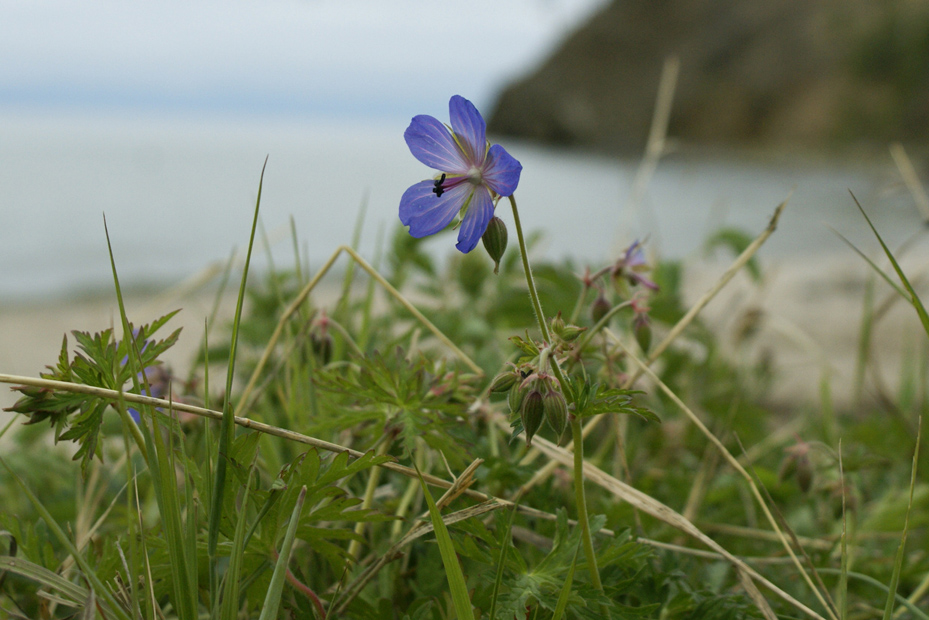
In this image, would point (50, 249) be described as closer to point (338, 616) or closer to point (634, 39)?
point (338, 616)

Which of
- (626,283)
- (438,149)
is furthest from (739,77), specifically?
(438,149)

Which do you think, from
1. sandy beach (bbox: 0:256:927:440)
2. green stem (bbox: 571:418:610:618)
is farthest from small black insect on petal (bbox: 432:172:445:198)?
sandy beach (bbox: 0:256:927:440)

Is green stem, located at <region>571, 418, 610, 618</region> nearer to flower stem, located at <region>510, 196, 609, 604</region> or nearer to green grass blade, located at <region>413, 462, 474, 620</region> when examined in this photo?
flower stem, located at <region>510, 196, 609, 604</region>

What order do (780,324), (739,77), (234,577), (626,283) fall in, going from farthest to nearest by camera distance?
(739,77)
(780,324)
(626,283)
(234,577)

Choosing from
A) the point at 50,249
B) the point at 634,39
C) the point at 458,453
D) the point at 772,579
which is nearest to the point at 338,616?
the point at 458,453

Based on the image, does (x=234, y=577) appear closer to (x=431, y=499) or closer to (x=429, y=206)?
(x=431, y=499)
